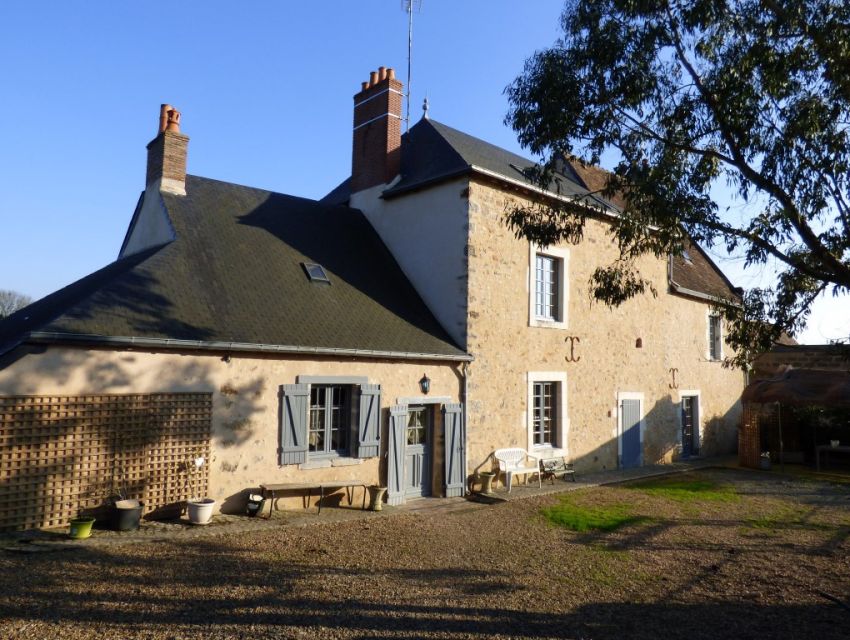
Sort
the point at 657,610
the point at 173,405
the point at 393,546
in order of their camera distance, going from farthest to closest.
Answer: the point at 173,405
the point at 393,546
the point at 657,610

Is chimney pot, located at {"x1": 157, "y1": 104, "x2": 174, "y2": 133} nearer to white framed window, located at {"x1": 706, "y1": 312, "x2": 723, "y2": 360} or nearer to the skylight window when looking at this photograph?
the skylight window

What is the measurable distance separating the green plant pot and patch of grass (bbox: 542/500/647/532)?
635 cm

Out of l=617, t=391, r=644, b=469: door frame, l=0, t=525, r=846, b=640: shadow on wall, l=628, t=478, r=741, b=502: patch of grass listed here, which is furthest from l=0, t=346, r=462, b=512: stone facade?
l=617, t=391, r=644, b=469: door frame

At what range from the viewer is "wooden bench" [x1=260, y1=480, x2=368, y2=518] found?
927 cm

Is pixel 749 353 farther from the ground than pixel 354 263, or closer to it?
closer to it

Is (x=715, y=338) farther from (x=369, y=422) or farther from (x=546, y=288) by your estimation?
(x=369, y=422)

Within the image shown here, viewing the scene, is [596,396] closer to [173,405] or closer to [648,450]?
[648,450]

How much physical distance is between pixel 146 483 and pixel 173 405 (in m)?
1.08

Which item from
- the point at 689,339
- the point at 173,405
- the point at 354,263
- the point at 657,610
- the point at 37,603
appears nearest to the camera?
the point at 37,603

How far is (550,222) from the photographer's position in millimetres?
9539

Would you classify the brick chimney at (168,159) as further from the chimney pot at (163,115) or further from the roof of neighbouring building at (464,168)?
the roof of neighbouring building at (464,168)

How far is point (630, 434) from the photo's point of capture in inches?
607

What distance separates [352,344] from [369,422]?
4.34 feet

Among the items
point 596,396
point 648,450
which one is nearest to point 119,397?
point 596,396
